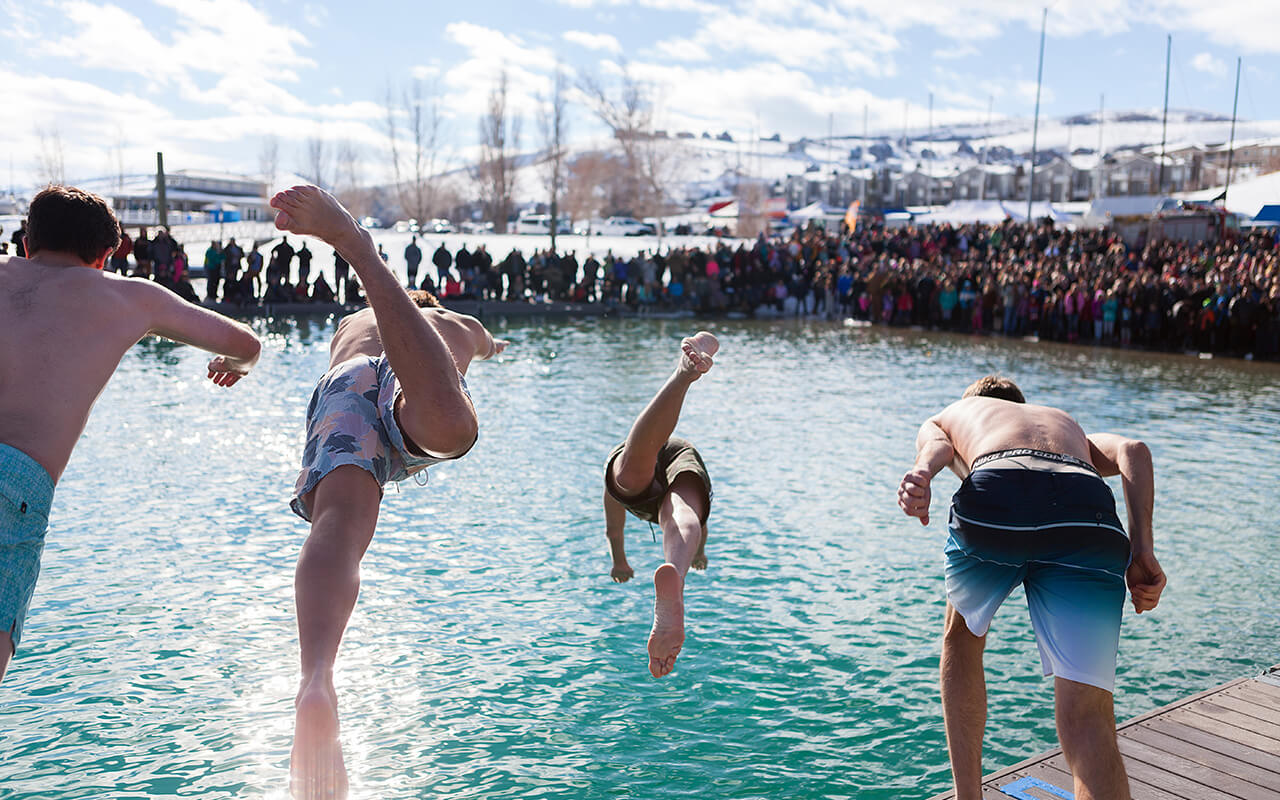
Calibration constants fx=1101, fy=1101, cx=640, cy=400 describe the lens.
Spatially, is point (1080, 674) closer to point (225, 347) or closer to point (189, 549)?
point (225, 347)

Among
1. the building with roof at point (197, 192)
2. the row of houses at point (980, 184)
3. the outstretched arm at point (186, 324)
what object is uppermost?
the row of houses at point (980, 184)

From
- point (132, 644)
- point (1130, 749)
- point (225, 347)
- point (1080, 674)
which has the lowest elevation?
point (132, 644)

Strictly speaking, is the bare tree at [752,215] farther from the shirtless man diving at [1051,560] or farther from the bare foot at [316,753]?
the bare foot at [316,753]

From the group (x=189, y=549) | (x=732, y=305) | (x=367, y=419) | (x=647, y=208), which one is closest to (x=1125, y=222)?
(x=732, y=305)

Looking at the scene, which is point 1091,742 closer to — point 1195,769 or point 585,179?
point 1195,769

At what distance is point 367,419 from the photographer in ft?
10.8

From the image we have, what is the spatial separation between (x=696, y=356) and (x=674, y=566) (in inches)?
32.3

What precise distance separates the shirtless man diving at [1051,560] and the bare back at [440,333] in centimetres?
158

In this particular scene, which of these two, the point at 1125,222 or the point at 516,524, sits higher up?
the point at 1125,222

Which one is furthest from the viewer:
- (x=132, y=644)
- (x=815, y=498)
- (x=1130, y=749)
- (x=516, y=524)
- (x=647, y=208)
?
(x=647, y=208)

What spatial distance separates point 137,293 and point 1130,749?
383 cm

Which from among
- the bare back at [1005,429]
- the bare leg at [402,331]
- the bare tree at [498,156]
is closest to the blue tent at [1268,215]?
the bare back at [1005,429]

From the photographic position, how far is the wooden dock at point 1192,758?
3820 mm

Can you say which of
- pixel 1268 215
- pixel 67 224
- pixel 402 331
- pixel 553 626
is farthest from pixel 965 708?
pixel 1268 215
